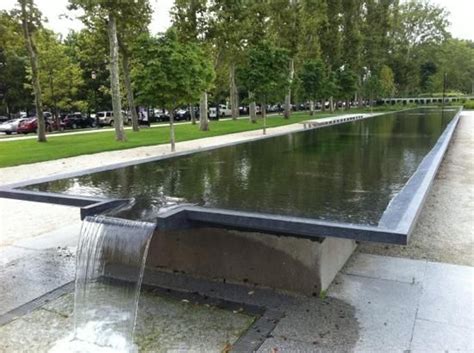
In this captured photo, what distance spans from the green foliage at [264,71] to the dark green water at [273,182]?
13.1 m

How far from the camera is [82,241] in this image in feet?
16.7

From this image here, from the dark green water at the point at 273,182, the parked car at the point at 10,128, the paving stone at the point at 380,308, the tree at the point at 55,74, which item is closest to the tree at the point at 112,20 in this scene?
the dark green water at the point at 273,182

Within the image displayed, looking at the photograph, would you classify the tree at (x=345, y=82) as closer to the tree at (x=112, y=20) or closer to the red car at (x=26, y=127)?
the red car at (x=26, y=127)

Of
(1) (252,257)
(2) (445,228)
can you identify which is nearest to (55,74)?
(2) (445,228)

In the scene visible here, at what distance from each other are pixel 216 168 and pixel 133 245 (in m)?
4.71

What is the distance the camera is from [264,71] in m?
24.5

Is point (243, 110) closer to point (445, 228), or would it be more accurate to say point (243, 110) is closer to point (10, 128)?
point (10, 128)

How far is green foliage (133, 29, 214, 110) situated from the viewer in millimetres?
16359

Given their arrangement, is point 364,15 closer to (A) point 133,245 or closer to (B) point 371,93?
(B) point 371,93

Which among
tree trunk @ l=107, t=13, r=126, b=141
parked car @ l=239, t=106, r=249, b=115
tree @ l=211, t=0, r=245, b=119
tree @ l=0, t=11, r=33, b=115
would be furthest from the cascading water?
parked car @ l=239, t=106, r=249, b=115

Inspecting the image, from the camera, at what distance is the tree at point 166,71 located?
1634 centimetres

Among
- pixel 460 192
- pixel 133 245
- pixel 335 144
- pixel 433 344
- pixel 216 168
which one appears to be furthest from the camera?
pixel 335 144

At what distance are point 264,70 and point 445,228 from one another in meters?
17.9

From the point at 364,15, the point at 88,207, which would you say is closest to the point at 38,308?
the point at 88,207
